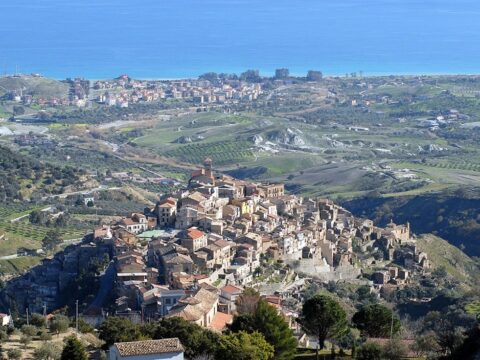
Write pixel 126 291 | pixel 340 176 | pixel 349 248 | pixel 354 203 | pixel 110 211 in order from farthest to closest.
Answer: pixel 340 176
pixel 354 203
pixel 110 211
pixel 349 248
pixel 126 291

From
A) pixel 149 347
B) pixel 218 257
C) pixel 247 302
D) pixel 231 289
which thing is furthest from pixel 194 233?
pixel 149 347

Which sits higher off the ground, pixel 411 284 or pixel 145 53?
pixel 145 53

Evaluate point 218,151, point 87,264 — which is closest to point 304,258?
point 87,264

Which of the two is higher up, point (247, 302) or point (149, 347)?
point (149, 347)

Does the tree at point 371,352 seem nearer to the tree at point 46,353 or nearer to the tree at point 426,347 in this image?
the tree at point 426,347

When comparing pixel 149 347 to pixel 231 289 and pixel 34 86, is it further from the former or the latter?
pixel 34 86

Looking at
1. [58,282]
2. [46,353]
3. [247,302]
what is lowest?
[58,282]

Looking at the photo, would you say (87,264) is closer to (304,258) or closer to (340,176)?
(304,258)
